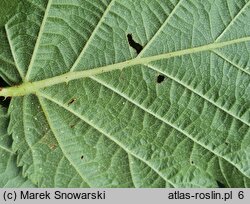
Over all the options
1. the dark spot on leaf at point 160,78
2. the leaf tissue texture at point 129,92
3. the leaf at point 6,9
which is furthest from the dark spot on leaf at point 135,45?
the leaf at point 6,9

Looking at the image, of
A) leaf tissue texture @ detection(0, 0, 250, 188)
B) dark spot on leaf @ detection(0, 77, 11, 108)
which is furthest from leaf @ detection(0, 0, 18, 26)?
dark spot on leaf @ detection(0, 77, 11, 108)

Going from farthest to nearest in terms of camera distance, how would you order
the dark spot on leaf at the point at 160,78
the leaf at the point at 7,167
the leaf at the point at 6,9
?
the leaf at the point at 7,167, the dark spot on leaf at the point at 160,78, the leaf at the point at 6,9

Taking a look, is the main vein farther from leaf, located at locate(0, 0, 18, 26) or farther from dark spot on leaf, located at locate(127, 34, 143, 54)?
leaf, located at locate(0, 0, 18, 26)

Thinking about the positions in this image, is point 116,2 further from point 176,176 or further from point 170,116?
point 176,176

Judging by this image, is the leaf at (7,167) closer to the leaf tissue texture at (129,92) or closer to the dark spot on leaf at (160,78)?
the leaf tissue texture at (129,92)

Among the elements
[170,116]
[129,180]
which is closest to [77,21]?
[170,116]
